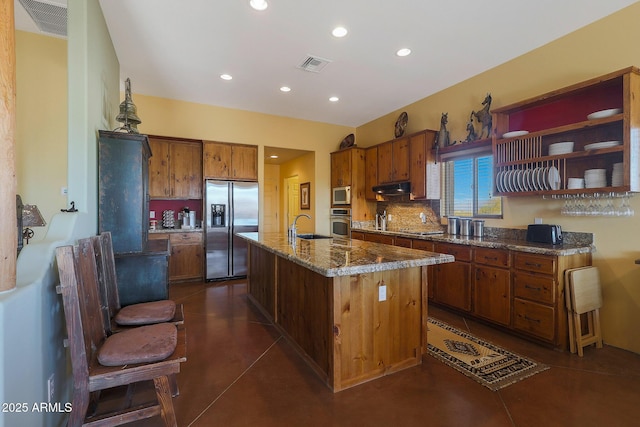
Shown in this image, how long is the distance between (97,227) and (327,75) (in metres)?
3.25

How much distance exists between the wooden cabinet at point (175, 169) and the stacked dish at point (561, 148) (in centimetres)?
500

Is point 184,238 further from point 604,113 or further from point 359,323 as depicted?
point 604,113

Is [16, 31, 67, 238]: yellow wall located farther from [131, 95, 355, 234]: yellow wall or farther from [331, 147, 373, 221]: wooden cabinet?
[331, 147, 373, 221]: wooden cabinet

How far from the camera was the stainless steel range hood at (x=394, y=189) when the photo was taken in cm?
473

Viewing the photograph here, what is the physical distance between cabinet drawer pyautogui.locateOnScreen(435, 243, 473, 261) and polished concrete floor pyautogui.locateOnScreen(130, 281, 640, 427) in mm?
964

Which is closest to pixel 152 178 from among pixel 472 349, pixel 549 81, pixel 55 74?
pixel 55 74

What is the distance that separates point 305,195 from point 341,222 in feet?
3.90

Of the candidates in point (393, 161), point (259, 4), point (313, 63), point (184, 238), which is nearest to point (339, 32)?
point (313, 63)

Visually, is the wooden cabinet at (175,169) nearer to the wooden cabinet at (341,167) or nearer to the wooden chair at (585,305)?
the wooden cabinet at (341,167)

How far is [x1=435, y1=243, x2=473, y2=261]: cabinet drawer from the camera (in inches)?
133

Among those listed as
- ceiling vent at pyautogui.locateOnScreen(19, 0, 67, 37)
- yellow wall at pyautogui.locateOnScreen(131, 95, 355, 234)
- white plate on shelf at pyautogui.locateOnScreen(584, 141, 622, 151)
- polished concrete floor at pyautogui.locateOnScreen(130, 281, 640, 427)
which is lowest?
polished concrete floor at pyautogui.locateOnScreen(130, 281, 640, 427)

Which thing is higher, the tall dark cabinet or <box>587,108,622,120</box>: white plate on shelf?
<box>587,108,622,120</box>: white plate on shelf

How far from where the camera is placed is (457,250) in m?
3.49

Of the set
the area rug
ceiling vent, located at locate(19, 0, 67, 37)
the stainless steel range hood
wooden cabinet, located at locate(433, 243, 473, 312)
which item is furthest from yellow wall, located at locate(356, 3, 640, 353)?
ceiling vent, located at locate(19, 0, 67, 37)
